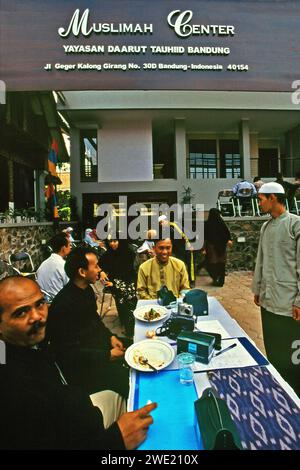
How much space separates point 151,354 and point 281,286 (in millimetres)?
1408

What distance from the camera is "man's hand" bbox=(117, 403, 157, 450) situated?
3.39 feet

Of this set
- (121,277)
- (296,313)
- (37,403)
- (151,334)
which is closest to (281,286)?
(296,313)

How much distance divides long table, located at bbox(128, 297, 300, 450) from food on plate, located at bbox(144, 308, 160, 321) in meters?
0.64

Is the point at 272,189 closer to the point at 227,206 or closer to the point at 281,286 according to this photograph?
the point at 281,286

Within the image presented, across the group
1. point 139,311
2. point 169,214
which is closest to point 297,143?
point 169,214

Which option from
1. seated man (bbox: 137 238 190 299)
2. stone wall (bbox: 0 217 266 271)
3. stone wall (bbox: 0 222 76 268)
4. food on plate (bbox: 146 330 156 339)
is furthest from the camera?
stone wall (bbox: 0 217 266 271)

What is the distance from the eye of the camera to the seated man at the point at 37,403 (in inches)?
38.4

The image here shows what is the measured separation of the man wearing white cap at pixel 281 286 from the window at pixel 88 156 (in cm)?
1001

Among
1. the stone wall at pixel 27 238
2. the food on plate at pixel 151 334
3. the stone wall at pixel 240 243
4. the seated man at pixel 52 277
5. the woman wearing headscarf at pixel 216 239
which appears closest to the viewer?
the food on plate at pixel 151 334

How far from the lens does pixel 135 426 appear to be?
107 cm

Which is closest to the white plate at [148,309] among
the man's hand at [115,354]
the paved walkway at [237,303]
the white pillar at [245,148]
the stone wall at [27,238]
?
the man's hand at [115,354]

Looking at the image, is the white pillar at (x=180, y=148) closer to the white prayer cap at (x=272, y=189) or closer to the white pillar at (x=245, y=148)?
the white pillar at (x=245, y=148)

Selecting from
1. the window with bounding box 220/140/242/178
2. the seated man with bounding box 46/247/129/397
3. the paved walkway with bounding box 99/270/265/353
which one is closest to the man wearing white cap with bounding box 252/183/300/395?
the paved walkway with bounding box 99/270/265/353

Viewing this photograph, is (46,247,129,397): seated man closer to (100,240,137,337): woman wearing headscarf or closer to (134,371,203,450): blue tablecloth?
(134,371,203,450): blue tablecloth
